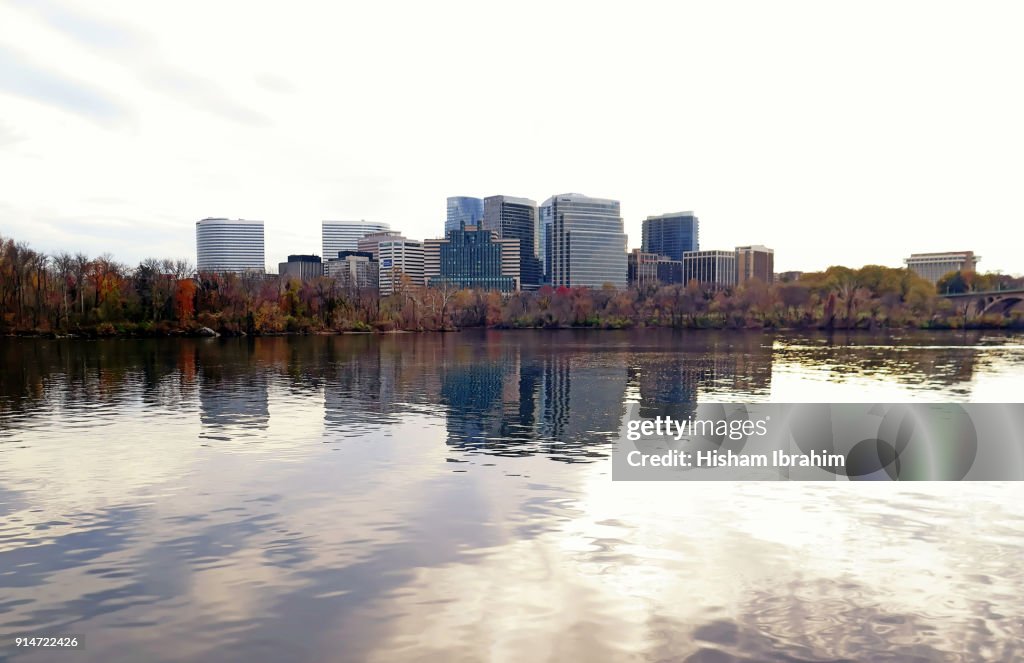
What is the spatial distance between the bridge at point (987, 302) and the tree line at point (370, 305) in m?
4.15

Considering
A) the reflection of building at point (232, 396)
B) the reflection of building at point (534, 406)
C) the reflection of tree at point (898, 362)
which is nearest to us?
the reflection of building at point (534, 406)

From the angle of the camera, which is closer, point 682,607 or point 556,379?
point 682,607

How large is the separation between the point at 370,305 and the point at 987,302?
548 ft

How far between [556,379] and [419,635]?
41.4 m

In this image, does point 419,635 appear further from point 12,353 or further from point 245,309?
point 245,309

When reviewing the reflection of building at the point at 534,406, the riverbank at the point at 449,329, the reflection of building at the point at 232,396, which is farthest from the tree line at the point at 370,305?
the reflection of building at the point at 534,406

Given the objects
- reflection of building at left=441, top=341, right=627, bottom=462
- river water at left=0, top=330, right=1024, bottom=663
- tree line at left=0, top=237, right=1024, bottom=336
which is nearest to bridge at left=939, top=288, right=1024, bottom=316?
tree line at left=0, top=237, right=1024, bottom=336

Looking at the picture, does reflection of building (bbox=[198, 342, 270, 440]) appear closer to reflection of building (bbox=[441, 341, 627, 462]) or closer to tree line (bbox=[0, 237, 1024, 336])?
reflection of building (bbox=[441, 341, 627, 462])

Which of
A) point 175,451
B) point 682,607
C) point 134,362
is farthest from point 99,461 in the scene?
point 134,362

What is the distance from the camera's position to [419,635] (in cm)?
1190

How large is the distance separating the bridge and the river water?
190862 millimetres

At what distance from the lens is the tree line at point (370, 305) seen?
120 metres

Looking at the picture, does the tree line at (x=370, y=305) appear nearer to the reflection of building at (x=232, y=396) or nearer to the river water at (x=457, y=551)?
the reflection of building at (x=232, y=396)

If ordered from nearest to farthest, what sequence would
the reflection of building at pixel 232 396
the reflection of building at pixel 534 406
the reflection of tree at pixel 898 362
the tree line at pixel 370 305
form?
the reflection of building at pixel 534 406, the reflection of building at pixel 232 396, the reflection of tree at pixel 898 362, the tree line at pixel 370 305
